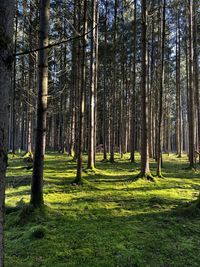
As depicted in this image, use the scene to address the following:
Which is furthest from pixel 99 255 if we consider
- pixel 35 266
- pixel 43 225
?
pixel 43 225

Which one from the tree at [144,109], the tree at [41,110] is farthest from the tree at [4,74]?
the tree at [144,109]

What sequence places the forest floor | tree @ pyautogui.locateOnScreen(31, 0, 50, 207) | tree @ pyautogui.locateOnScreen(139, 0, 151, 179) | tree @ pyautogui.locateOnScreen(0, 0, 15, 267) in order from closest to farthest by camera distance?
tree @ pyautogui.locateOnScreen(0, 0, 15, 267) < the forest floor < tree @ pyautogui.locateOnScreen(31, 0, 50, 207) < tree @ pyautogui.locateOnScreen(139, 0, 151, 179)

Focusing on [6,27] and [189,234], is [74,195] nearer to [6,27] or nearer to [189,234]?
[189,234]

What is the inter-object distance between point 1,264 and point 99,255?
7.75 feet

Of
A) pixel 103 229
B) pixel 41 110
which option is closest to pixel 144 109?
pixel 41 110

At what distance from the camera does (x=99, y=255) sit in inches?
143

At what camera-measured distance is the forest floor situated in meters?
3.56

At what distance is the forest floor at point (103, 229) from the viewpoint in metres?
3.56

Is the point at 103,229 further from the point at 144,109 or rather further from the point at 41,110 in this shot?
the point at 144,109

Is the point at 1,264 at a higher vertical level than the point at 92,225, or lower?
higher

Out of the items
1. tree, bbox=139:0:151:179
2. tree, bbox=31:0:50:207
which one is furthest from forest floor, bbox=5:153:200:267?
tree, bbox=139:0:151:179

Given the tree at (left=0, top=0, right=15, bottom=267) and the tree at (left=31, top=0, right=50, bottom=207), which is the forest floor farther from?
the tree at (left=0, top=0, right=15, bottom=267)

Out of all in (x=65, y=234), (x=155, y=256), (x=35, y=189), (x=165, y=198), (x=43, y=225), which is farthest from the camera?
(x=165, y=198)

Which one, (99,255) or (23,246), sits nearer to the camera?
(99,255)
